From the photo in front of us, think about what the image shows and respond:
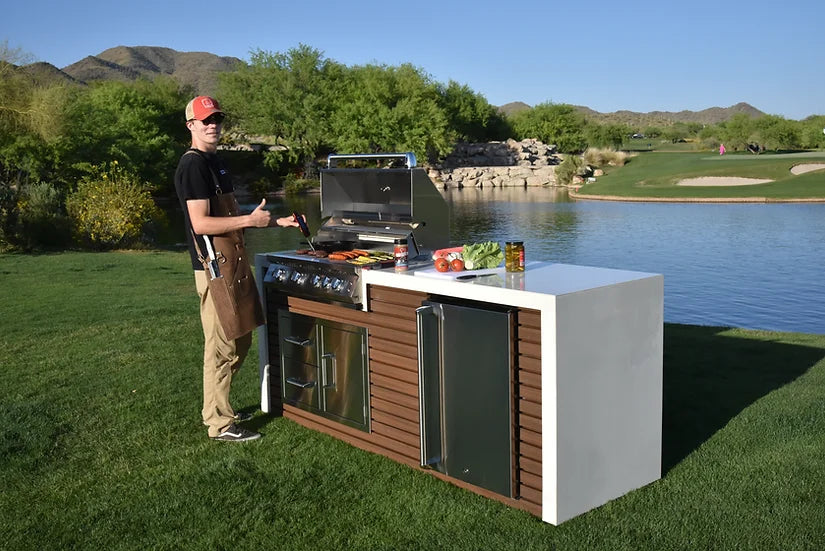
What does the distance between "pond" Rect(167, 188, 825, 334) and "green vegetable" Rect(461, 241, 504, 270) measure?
178 inches

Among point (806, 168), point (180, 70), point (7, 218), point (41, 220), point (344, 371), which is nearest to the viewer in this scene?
point (344, 371)

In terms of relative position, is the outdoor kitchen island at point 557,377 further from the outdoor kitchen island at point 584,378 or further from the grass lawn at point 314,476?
the grass lawn at point 314,476

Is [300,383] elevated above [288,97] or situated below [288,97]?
below

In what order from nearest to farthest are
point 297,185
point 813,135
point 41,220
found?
point 41,220, point 297,185, point 813,135

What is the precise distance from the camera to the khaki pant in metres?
4.35

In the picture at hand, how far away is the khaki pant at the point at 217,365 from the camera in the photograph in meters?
4.35

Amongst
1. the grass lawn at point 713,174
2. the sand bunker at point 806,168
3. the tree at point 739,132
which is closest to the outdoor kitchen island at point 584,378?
the grass lawn at point 713,174

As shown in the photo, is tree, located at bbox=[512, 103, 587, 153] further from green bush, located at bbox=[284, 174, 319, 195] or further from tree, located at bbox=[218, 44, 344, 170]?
green bush, located at bbox=[284, 174, 319, 195]

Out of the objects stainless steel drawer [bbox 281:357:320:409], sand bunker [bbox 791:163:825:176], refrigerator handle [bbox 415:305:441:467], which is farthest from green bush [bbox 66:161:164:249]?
sand bunker [bbox 791:163:825:176]

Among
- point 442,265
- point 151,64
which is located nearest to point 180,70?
point 151,64

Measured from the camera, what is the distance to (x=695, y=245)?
714 inches

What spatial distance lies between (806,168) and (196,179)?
36456 mm

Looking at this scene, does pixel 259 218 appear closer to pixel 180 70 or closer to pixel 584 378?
pixel 584 378

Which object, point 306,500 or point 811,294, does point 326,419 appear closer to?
point 306,500
